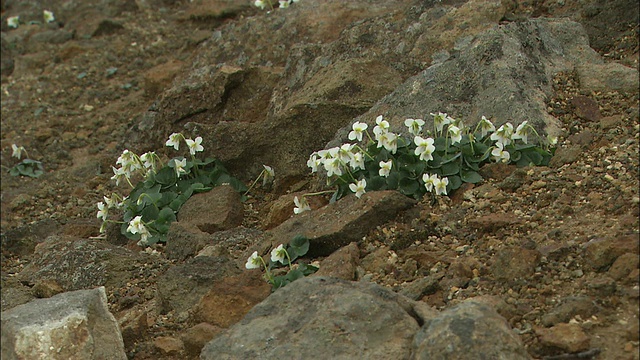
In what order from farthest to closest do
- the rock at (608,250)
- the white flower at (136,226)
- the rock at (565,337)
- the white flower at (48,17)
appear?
the white flower at (48,17), the white flower at (136,226), the rock at (608,250), the rock at (565,337)

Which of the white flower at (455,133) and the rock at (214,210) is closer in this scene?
the white flower at (455,133)

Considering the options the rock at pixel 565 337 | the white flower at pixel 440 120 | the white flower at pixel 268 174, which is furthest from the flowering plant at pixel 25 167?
the rock at pixel 565 337

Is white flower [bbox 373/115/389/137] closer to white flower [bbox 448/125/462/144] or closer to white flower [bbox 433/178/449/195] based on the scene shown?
white flower [bbox 448/125/462/144]

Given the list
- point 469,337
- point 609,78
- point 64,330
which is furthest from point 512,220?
point 64,330

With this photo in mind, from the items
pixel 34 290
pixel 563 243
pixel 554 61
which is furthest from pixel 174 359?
pixel 554 61

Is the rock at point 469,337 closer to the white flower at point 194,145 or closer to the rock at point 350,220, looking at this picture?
the rock at point 350,220

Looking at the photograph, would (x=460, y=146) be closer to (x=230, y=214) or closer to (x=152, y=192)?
(x=230, y=214)
